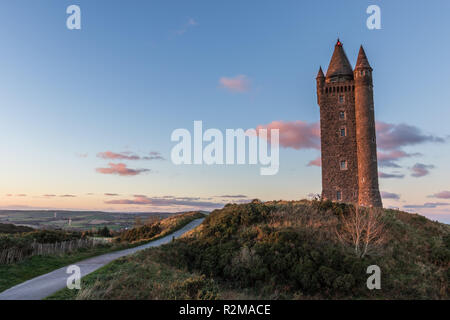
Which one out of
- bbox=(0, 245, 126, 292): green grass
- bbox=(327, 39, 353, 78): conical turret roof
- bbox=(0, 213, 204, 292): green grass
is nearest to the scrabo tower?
bbox=(327, 39, 353, 78): conical turret roof

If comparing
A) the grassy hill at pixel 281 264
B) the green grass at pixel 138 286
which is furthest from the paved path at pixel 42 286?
the grassy hill at pixel 281 264

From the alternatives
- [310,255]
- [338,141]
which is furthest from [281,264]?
[338,141]

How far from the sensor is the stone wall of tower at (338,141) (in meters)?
38.0

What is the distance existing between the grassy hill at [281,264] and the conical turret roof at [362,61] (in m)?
23.8

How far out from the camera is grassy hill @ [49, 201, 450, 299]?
1224 centimetres

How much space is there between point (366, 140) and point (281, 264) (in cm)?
2744

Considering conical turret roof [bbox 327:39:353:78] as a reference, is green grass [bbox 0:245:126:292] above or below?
below

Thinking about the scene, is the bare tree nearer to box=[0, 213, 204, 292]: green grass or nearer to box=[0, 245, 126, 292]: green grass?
box=[0, 213, 204, 292]: green grass

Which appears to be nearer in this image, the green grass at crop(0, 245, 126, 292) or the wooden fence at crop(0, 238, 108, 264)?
the green grass at crop(0, 245, 126, 292)

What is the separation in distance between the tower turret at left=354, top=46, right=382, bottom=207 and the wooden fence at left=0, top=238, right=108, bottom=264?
30.9 metres

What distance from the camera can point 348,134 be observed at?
1532 inches
